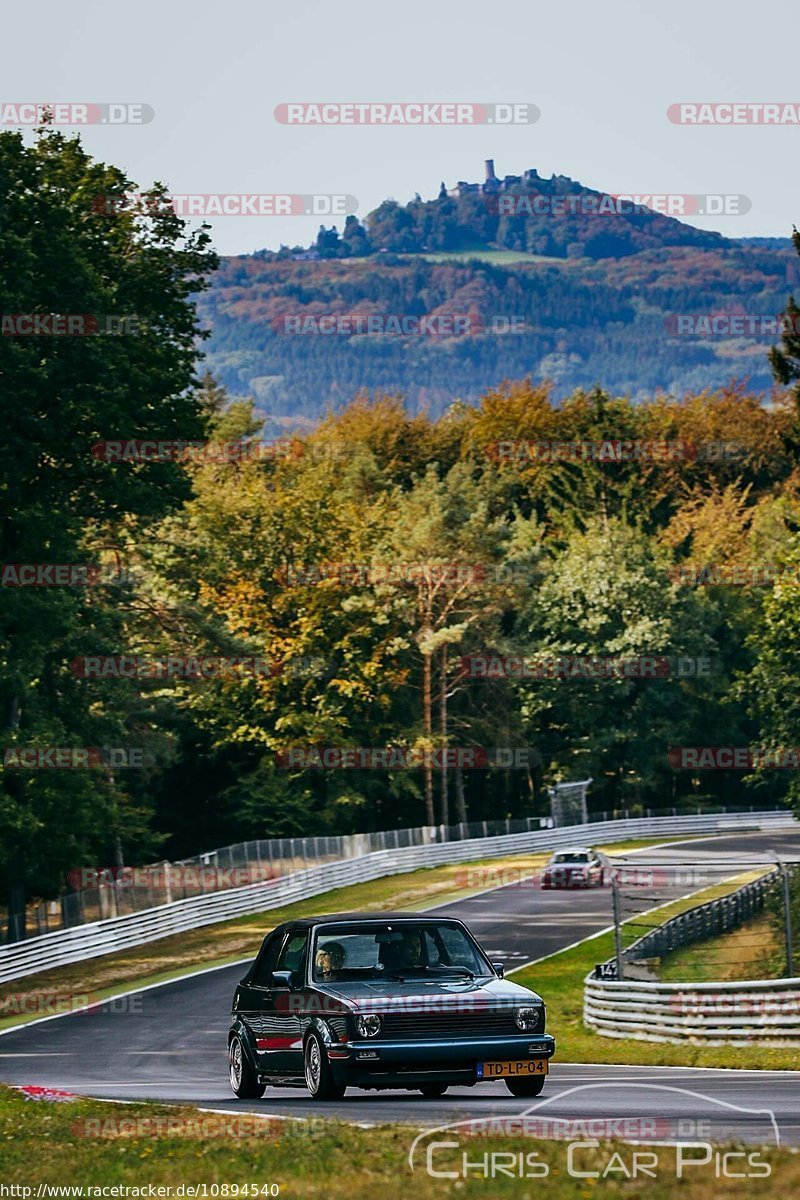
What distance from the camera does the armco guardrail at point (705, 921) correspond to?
36.1m

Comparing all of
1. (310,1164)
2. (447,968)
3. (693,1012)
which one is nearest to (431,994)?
(447,968)

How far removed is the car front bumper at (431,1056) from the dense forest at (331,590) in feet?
93.7

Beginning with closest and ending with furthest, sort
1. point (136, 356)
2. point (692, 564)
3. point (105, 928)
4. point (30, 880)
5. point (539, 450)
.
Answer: point (105, 928) → point (136, 356) → point (30, 880) → point (692, 564) → point (539, 450)

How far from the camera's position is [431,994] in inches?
634

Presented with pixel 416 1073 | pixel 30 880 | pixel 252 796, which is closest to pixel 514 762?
pixel 252 796

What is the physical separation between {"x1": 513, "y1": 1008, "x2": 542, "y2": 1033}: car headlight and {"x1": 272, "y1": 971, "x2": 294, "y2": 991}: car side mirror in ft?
7.84

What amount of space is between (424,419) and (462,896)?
65560 mm

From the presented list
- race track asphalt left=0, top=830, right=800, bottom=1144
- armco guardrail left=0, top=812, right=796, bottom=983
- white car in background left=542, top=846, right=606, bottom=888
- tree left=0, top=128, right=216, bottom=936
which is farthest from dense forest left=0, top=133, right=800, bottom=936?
race track asphalt left=0, top=830, right=800, bottom=1144

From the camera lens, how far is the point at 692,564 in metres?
99.6

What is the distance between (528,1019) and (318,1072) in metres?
2.05

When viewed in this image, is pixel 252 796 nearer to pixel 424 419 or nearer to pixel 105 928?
pixel 105 928

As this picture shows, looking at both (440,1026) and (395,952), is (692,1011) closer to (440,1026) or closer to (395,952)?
(395,952)

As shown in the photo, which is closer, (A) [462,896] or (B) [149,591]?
(A) [462,896]

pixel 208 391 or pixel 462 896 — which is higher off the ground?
pixel 208 391
